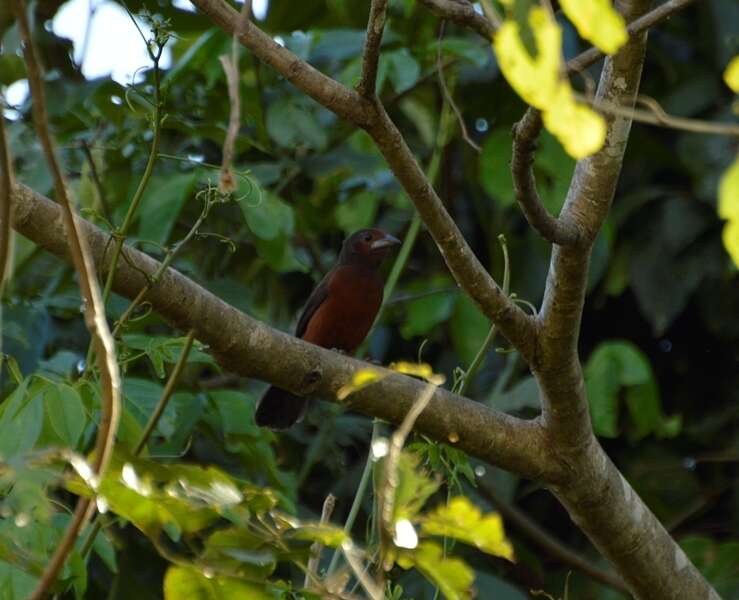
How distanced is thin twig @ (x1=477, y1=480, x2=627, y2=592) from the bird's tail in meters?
0.75

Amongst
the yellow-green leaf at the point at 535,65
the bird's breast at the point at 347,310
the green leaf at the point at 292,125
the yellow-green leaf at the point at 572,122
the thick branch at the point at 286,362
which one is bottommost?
the yellow-green leaf at the point at 572,122

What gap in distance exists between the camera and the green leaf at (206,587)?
1723 mm

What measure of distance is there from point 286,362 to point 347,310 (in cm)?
247

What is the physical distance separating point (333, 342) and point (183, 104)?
1203mm

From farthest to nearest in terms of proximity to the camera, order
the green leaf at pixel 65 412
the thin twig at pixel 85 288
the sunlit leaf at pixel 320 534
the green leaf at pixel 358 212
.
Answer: the green leaf at pixel 358 212 < the green leaf at pixel 65 412 < the sunlit leaf at pixel 320 534 < the thin twig at pixel 85 288

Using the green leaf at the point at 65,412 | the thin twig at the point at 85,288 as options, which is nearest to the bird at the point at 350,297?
the green leaf at the point at 65,412

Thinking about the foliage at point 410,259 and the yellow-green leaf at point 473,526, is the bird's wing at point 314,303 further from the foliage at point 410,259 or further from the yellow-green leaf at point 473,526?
the yellow-green leaf at point 473,526

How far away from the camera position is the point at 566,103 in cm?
132

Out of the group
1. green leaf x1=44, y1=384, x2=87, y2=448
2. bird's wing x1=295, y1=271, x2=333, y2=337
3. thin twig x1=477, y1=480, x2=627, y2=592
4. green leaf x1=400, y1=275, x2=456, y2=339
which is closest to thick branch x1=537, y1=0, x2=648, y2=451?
green leaf x1=44, y1=384, x2=87, y2=448

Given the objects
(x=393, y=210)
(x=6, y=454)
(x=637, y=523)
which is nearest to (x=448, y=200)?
(x=393, y=210)

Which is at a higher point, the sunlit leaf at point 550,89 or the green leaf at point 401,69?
the green leaf at point 401,69

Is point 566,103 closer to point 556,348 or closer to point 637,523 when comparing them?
point 556,348

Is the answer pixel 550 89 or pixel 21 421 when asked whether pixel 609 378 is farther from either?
pixel 550 89

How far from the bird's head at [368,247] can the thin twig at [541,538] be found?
3.72 ft
